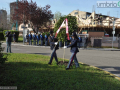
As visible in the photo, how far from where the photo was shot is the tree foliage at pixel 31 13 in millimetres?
26266

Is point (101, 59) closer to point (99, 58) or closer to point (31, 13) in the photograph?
point (99, 58)

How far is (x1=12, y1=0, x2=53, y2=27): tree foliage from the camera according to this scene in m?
26.3

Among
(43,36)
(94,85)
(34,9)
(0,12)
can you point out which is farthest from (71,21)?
(0,12)

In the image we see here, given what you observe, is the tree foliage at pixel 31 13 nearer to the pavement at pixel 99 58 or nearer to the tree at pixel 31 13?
the tree at pixel 31 13

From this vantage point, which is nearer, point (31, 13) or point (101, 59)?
point (101, 59)

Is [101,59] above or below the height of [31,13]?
below

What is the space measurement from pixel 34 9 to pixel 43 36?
6769 millimetres

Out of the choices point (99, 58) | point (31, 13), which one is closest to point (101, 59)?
point (99, 58)

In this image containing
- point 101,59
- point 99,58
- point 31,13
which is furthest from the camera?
point 31,13

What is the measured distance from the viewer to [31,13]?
86.5 feet

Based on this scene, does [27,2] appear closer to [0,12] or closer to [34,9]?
[34,9]

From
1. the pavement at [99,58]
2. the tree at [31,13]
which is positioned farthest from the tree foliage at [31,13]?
the pavement at [99,58]

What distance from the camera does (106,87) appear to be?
4809 mm

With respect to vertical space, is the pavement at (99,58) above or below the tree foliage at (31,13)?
below
